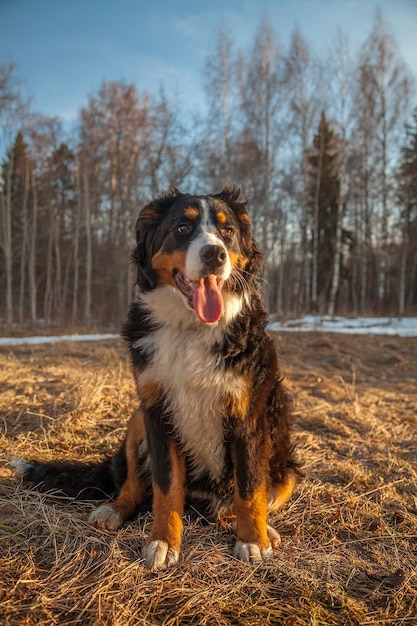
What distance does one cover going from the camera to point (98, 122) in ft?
78.8

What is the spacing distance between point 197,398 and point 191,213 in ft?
4.03

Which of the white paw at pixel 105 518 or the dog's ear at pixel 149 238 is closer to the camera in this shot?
the white paw at pixel 105 518

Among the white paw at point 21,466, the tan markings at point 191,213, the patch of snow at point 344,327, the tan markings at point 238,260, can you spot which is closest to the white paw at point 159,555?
the white paw at point 21,466

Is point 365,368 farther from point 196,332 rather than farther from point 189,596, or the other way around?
point 189,596

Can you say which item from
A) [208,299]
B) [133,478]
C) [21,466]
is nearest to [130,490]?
[133,478]

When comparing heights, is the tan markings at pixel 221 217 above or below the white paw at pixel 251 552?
above

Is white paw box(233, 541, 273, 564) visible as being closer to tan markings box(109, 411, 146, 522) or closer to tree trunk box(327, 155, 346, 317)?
tan markings box(109, 411, 146, 522)

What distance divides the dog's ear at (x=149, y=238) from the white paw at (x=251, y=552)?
1.67 meters

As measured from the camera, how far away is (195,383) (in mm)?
2555

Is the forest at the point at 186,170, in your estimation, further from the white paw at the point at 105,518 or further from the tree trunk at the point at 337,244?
the white paw at the point at 105,518

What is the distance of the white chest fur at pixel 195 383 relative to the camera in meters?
2.54

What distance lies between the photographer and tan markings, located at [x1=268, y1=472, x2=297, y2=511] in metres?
2.85

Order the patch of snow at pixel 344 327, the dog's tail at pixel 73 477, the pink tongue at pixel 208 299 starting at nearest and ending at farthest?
the pink tongue at pixel 208 299 → the dog's tail at pixel 73 477 → the patch of snow at pixel 344 327

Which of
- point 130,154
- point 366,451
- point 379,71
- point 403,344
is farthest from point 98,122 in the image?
point 366,451
